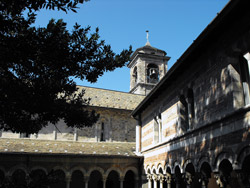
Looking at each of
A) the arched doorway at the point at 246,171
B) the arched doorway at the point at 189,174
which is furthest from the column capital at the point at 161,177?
the arched doorway at the point at 246,171

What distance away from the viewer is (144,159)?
15.8 meters


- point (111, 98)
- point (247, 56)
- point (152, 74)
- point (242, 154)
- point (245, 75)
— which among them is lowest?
point (242, 154)

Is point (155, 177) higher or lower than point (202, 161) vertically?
lower

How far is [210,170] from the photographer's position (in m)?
8.77

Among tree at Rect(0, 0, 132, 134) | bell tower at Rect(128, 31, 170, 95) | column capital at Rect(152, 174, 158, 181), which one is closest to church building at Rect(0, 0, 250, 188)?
column capital at Rect(152, 174, 158, 181)

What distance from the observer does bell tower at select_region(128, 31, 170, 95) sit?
30.0m

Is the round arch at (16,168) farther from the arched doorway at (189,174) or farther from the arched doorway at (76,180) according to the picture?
the arched doorway at (189,174)

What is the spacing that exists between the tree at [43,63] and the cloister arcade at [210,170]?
3.87 m

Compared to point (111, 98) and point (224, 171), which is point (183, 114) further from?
point (111, 98)

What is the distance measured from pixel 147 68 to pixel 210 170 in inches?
913

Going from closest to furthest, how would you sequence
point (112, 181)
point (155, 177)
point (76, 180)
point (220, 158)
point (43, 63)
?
point (43, 63), point (220, 158), point (155, 177), point (76, 180), point (112, 181)

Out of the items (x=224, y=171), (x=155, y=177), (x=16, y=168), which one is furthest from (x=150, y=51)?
(x=224, y=171)

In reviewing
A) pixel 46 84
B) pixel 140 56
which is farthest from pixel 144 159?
pixel 140 56

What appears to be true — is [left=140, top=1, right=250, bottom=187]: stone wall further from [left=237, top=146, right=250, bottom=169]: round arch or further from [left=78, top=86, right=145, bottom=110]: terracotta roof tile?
[left=78, top=86, right=145, bottom=110]: terracotta roof tile
